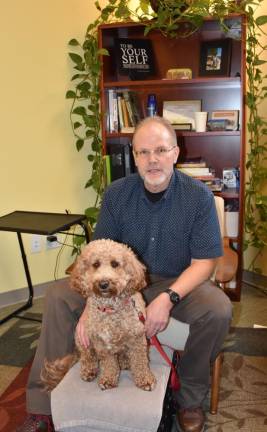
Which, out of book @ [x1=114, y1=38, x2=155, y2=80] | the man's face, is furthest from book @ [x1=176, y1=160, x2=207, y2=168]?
the man's face

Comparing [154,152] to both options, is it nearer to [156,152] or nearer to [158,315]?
[156,152]

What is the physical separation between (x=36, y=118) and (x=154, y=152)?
1475 millimetres

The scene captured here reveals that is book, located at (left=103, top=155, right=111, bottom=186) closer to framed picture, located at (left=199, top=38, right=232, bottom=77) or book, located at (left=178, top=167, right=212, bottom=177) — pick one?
book, located at (left=178, top=167, right=212, bottom=177)

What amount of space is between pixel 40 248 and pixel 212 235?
1676 mm

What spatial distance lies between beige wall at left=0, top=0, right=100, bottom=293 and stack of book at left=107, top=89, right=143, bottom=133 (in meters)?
0.32

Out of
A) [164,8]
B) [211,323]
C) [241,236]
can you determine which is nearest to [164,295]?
[211,323]

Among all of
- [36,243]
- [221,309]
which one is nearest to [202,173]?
[36,243]

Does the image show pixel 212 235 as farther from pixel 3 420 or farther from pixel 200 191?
pixel 3 420

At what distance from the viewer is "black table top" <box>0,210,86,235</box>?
2137 millimetres

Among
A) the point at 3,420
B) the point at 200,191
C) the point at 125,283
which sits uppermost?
the point at 200,191

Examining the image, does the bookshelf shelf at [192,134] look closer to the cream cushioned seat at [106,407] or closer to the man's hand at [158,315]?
the man's hand at [158,315]

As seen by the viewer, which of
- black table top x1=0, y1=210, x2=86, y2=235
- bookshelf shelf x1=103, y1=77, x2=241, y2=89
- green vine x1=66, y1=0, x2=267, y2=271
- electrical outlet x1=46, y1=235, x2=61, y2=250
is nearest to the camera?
black table top x1=0, y1=210, x2=86, y2=235

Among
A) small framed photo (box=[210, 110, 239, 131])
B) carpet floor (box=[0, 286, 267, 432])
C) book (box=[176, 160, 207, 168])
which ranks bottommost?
carpet floor (box=[0, 286, 267, 432])

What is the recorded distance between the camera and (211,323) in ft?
4.88
